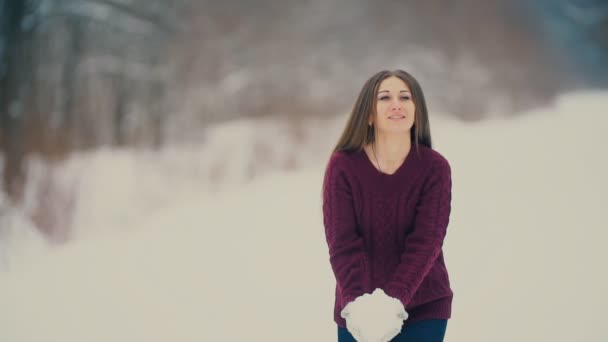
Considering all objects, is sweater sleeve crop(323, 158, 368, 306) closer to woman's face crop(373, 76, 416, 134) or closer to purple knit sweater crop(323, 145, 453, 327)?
purple knit sweater crop(323, 145, 453, 327)

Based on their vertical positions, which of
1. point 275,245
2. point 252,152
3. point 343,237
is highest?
point 252,152

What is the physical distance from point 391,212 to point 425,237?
0.07 m

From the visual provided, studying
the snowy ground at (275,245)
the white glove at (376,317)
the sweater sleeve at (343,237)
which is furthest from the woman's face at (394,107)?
the snowy ground at (275,245)

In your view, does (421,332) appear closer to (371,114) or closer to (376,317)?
(376,317)

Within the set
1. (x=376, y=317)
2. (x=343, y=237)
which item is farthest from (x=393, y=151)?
(x=376, y=317)

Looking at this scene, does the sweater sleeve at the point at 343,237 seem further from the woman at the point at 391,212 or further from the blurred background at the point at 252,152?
the blurred background at the point at 252,152

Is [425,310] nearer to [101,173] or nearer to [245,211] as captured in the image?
[245,211]

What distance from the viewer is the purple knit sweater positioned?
38.9 inches

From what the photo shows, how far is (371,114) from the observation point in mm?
1080

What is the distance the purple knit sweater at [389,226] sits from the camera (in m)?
0.99

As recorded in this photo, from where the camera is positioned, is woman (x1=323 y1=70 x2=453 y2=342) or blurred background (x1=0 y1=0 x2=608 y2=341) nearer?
woman (x1=323 y1=70 x2=453 y2=342)

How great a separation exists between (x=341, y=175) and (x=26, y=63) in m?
1.58

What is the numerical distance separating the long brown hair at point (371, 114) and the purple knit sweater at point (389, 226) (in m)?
0.04

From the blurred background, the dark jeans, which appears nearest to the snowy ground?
the blurred background
